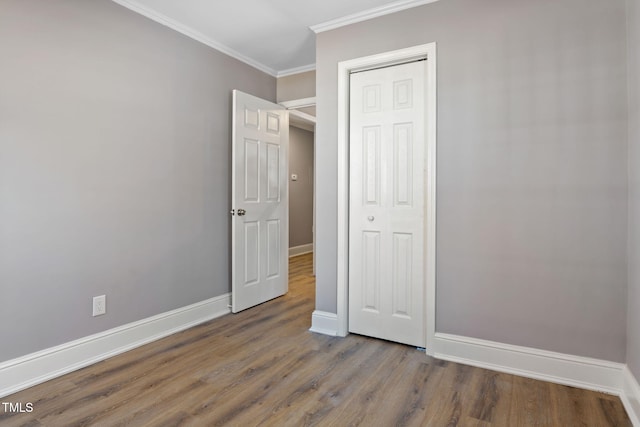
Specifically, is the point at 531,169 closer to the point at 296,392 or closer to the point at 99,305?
the point at 296,392

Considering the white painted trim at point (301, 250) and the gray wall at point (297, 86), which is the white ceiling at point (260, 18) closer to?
the gray wall at point (297, 86)

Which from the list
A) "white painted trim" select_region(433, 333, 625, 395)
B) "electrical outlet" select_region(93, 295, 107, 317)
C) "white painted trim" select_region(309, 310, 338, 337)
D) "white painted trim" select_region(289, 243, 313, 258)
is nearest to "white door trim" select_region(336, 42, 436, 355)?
"white painted trim" select_region(309, 310, 338, 337)

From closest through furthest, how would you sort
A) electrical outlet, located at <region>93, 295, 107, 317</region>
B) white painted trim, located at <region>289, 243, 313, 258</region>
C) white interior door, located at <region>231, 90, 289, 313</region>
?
electrical outlet, located at <region>93, 295, 107, 317</region>
white interior door, located at <region>231, 90, 289, 313</region>
white painted trim, located at <region>289, 243, 313, 258</region>

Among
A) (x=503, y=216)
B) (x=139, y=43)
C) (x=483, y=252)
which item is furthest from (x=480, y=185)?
(x=139, y=43)

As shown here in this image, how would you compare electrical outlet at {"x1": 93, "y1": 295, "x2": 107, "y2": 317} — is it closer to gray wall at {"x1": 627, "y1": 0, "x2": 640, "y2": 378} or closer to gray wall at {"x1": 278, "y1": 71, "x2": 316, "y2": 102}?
gray wall at {"x1": 278, "y1": 71, "x2": 316, "y2": 102}

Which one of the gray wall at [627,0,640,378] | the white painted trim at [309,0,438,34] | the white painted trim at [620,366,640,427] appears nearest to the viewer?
the white painted trim at [620,366,640,427]

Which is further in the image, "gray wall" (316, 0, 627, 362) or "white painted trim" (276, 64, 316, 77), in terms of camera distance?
"white painted trim" (276, 64, 316, 77)

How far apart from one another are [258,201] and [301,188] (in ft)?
11.6

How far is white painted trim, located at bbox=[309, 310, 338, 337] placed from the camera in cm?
289

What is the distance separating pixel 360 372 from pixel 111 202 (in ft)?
6.74

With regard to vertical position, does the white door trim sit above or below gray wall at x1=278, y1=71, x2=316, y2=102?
below

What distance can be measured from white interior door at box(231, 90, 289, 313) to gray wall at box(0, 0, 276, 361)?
0.18 metres

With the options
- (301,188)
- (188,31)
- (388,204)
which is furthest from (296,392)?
(301,188)

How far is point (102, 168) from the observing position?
8.05ft
